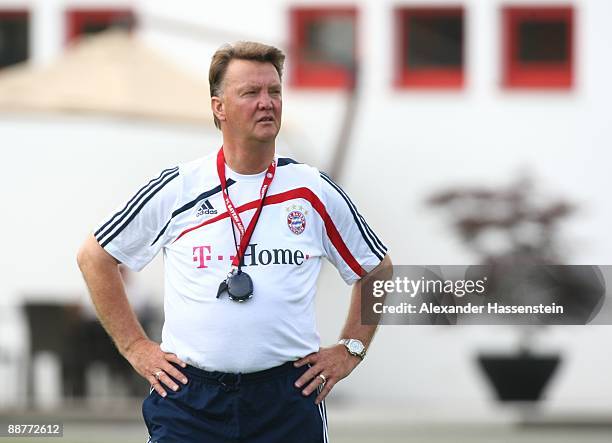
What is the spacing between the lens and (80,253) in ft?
21.7

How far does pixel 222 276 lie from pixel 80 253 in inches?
24.8

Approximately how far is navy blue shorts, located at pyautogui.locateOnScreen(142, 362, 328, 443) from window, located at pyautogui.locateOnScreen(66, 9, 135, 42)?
14623 millimetres

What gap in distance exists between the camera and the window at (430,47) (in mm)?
20172

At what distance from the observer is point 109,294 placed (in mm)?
6586

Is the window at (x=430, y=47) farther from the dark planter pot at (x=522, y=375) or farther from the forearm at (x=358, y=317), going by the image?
the forearm at (x=358, y=317)

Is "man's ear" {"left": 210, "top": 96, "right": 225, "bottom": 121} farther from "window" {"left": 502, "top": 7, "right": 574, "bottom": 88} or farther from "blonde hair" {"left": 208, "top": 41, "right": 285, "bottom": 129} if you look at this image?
"window" {"left": 502, "top": 7, "right": 574, "bottom": 88}

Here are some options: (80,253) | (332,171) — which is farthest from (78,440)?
(80,253)

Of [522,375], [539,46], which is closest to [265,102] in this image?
[522,375]

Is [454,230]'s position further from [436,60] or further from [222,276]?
[222,276]

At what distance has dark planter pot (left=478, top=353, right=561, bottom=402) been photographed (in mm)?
18312

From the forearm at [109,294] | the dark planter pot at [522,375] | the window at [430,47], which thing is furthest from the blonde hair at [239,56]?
the window at [430,47]

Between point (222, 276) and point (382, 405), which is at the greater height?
point (222, 276)

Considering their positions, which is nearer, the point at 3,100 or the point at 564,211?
the point at 3,100

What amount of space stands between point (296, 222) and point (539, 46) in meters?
14.0
